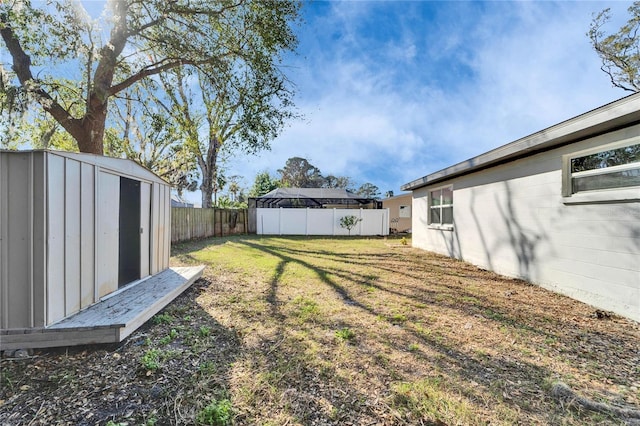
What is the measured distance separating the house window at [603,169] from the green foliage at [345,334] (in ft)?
12.6

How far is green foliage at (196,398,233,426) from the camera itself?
1.72 metres

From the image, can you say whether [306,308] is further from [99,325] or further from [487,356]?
[99,325]

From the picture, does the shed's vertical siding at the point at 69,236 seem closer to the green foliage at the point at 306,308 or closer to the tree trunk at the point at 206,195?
the green foliage at the point at 306,308

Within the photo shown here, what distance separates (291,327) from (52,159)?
2.94 metres

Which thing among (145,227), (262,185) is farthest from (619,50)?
(262,185)

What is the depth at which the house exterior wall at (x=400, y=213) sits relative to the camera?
773 inches

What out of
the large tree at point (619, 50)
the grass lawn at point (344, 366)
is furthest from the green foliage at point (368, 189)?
the grass lawn at point (344, 366)

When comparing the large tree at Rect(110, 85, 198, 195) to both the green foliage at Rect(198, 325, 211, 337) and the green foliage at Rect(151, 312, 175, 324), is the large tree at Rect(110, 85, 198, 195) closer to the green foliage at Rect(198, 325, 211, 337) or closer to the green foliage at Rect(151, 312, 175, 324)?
the green foliage at Rect(151, 312, 175, 324)

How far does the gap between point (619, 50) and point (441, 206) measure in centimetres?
902

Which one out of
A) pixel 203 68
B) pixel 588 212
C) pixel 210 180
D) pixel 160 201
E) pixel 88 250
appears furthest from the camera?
pixel 210 180

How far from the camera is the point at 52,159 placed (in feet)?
8.44

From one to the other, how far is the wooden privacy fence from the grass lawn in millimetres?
7620

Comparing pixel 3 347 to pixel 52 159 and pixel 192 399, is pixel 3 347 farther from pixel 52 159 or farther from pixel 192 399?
pixel 192 399

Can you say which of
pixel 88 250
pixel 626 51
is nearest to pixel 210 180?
pixel 88 250
